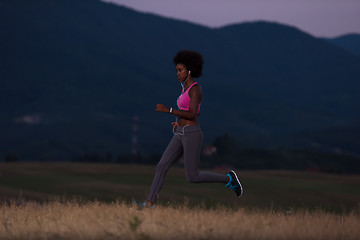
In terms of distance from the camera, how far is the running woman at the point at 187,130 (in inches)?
413

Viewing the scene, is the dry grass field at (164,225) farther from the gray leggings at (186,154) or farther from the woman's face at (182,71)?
the woman's face at (182,71)

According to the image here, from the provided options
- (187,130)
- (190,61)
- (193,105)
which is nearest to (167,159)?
(187,130)

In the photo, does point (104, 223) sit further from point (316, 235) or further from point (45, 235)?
point (316, 235)

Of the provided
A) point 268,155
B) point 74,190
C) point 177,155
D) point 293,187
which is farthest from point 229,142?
point 177,155

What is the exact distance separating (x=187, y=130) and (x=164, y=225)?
243 centimetres

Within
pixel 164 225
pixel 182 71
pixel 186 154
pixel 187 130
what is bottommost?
pixel 164 225

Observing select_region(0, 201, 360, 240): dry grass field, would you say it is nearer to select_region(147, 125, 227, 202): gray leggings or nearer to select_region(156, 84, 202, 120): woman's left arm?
select_region(147, 125, 227, 202): gray leggings

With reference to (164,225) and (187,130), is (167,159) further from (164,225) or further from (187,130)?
(164,225)

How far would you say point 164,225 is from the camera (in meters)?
8.42

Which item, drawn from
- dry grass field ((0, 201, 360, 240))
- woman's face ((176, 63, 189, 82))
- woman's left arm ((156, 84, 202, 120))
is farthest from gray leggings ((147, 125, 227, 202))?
woman's face ((176, 63, 189, 82))

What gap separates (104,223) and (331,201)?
27.2 m

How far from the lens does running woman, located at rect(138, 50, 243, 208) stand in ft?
34.4

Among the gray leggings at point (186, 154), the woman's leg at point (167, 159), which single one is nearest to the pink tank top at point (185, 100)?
the gray leggings at point (186, 154)

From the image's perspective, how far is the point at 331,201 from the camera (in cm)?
3444
